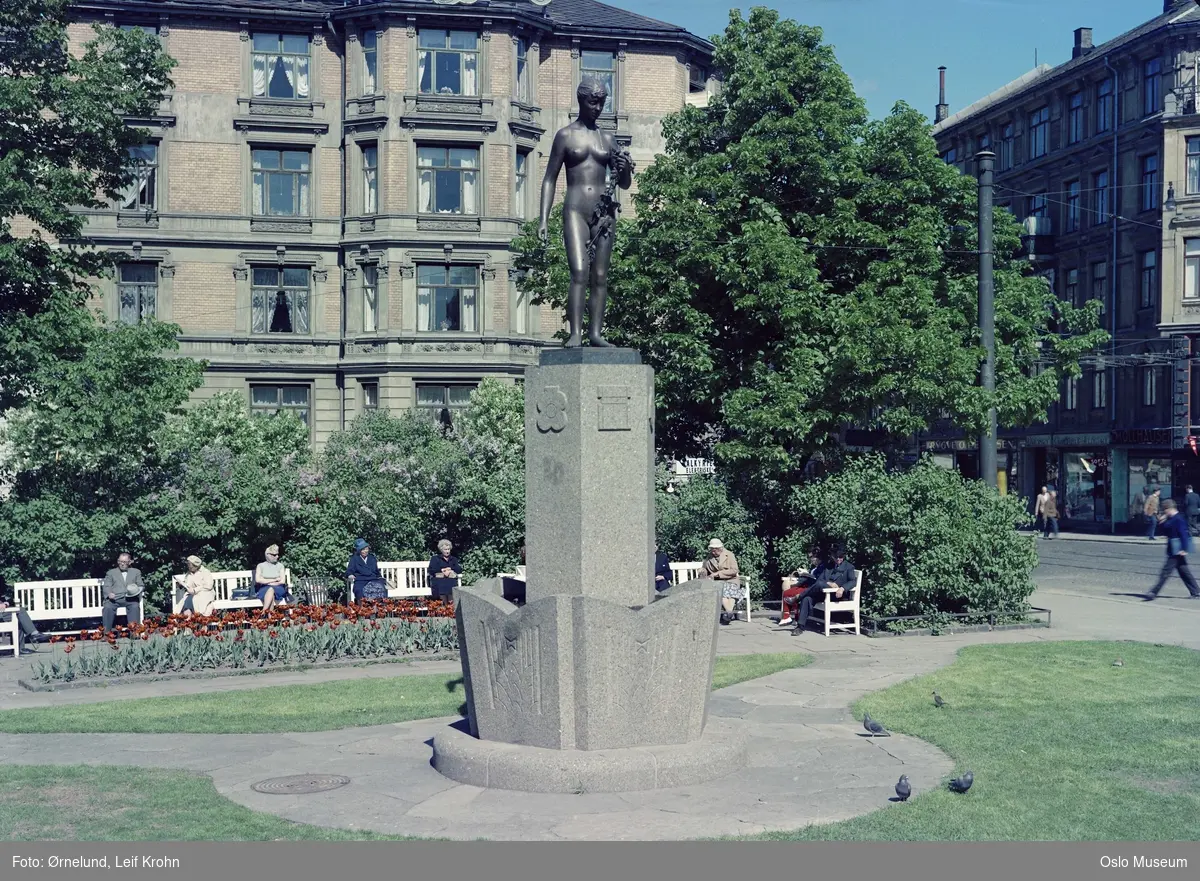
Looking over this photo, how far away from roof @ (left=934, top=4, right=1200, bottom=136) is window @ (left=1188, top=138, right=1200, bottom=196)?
3.83 meters

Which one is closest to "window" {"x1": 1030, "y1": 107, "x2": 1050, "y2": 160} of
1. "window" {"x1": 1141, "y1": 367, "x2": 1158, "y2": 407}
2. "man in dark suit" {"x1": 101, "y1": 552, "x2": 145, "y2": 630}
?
"window" {"x1": 1141, "y1": 367, "x2": 1158, "y2": 407}

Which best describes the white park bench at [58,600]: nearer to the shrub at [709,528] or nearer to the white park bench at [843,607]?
the shrub at [709,528]

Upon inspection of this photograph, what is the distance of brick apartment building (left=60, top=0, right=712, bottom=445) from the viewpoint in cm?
3981

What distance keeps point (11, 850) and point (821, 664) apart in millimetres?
10150

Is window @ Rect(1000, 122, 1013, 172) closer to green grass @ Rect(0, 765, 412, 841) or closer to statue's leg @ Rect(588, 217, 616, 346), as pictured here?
statue's leg @ Rect(588, 217, 616, 346)

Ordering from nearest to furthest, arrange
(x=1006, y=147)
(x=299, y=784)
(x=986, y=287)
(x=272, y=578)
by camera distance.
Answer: (x=299, y=784) → (x=272, y=578) → (x=986, y=287) → (x=1006, y=147)

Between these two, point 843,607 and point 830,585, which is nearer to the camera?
point 843,607

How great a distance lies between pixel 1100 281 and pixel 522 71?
22020mm

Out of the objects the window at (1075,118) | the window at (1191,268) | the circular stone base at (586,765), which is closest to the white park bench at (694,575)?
the circular stone base at (586,765)

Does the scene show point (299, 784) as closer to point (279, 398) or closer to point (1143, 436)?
point (279, 398)

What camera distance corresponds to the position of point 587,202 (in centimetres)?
1099

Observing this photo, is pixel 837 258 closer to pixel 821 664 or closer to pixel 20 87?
pixel 821 664

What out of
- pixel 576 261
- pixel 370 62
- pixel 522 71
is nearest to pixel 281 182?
pixel 370 62

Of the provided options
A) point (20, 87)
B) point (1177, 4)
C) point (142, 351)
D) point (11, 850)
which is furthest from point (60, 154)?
point (1177, 4)
